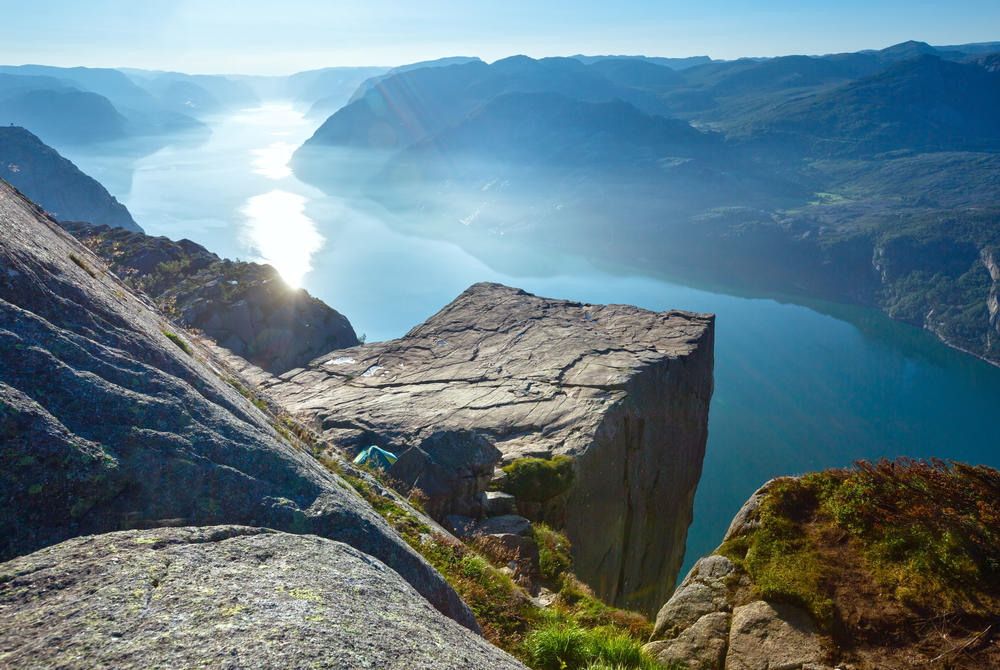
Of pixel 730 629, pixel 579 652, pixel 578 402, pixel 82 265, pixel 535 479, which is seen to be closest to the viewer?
pixel 579 652

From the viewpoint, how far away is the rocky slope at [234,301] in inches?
1171

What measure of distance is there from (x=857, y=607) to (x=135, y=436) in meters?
9.31

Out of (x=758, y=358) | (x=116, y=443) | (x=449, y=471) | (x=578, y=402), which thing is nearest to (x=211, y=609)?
(x=116, y=443)

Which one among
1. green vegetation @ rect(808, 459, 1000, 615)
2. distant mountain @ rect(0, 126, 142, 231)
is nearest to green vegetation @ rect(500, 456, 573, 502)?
green vegetation @ rect(808, 459, 1000, 615)

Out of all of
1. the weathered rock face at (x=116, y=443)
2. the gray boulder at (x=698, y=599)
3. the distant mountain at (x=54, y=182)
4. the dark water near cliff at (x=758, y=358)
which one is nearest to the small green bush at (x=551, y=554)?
the gray boulder at (x=698, y=599)

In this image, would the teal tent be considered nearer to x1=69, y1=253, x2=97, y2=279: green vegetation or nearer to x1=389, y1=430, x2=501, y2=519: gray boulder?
x1=389, y1=430, x2=501, y2=519: gray boulder

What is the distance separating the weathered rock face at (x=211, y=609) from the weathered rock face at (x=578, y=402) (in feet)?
36.3

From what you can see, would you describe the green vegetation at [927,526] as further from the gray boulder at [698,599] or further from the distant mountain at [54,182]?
the distant mountain at [54,182]

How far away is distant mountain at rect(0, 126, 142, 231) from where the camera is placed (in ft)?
390

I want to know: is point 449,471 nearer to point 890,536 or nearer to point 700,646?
point 700,646

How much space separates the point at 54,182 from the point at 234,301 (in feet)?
415

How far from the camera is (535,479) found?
15.9 meters

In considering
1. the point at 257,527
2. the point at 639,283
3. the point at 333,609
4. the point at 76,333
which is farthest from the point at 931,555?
the point at 639,283

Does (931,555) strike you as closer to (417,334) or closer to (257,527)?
(257,527)
